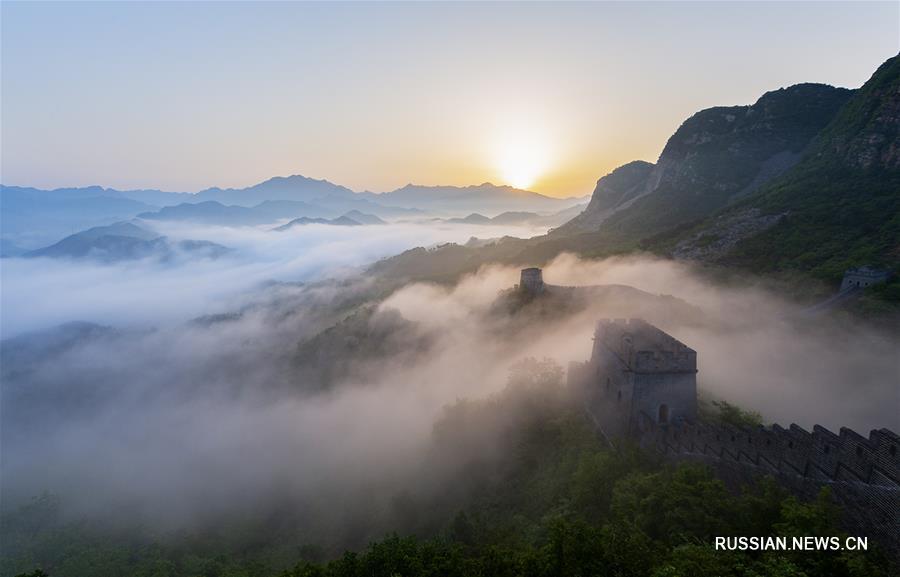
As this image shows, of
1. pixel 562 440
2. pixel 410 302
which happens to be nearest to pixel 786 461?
pixel 562 440

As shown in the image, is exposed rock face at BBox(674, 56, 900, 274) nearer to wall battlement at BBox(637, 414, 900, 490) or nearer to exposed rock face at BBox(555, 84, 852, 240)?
exposed rock face at BBox(555, 84, 852, 240)

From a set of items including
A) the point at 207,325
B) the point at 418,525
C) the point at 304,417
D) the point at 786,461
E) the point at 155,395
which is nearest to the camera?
the point at 786,461

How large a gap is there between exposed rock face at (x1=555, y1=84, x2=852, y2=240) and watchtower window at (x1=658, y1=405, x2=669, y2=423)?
79.6 m

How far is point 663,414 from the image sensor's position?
982 inches

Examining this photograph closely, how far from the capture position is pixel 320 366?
300 feet

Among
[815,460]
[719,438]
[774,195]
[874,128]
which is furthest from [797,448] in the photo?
[874,128]

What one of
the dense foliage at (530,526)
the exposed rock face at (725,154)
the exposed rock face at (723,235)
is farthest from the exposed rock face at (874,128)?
the dense foliage at (530,526)

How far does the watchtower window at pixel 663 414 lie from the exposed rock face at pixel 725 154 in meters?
79.6

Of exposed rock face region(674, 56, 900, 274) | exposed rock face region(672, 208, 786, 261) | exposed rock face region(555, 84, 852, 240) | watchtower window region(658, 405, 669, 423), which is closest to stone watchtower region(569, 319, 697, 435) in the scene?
watchtower window region(658, 405, 669, 423)

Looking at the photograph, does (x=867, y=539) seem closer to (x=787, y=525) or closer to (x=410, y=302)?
(x=787, y=525)

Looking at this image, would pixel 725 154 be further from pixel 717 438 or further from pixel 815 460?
pixel 815 460

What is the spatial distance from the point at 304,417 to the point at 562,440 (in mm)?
60125

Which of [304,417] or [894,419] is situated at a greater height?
[894,419]

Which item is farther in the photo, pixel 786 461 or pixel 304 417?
pixel 304 417
